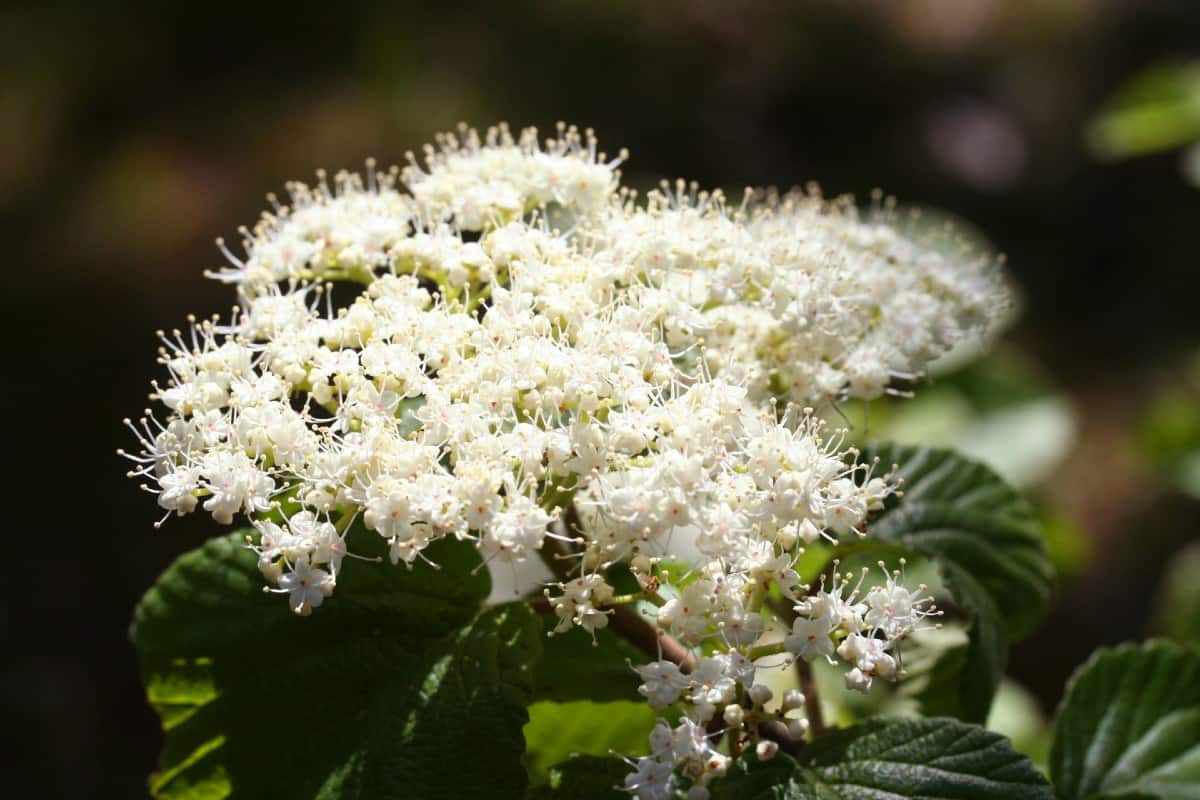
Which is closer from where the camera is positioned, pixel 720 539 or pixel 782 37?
pixel 720 539

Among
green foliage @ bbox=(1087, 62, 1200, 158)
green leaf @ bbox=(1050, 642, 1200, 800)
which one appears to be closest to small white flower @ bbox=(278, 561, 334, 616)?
green leaf @ bbox=(1050, 642, 1200, 800)

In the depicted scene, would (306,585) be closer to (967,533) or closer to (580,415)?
(580,415)

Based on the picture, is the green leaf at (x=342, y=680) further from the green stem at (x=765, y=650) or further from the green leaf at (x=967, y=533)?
the green leaf at (x=967, y=533)

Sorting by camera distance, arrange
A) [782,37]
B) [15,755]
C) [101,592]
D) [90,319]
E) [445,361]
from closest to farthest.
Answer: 1. [445,361]
2. [15,755]
3. [101,592]
4. [90,319]
5. [782,37]

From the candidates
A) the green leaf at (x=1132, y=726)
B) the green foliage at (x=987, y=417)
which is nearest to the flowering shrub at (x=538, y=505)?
the green leaf at (x=1132, y=726)

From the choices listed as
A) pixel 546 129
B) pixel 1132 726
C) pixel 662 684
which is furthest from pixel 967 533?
pixel 546 129

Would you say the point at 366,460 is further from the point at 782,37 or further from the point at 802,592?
the point at 782,37

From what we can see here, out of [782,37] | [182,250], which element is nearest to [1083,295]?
[782,37]
